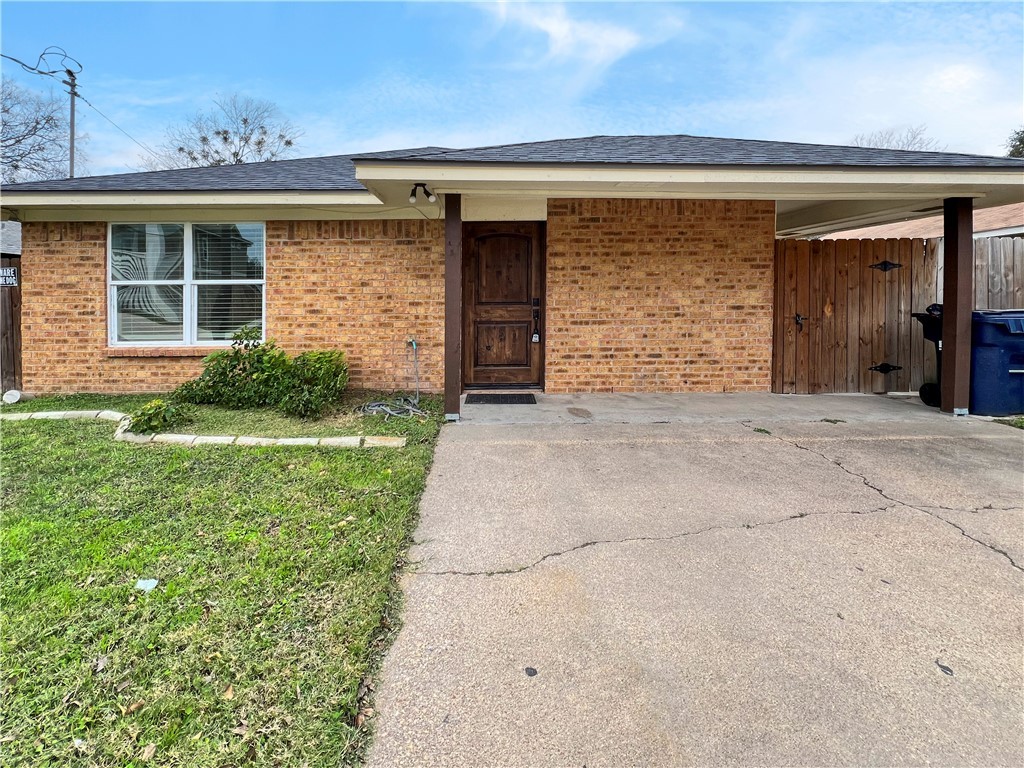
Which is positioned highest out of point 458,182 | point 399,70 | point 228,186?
point 399,70

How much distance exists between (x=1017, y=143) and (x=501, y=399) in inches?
900

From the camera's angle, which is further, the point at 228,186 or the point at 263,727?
the point at 228,186

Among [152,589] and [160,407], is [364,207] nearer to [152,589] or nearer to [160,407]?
[160,407]

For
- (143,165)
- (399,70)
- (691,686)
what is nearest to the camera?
(691,686)

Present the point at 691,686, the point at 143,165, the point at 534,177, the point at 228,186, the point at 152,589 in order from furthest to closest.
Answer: the point at 143,165, the point at 228,186, the point at 534,177, the point at 152,589, the point at 691,686

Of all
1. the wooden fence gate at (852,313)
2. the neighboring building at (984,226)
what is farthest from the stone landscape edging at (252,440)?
the neighboring building at (984,226)

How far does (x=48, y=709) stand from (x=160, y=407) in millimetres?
4023

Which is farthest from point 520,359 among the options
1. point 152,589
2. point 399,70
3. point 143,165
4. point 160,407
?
point 143,165

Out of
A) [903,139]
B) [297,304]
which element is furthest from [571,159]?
[903,139]

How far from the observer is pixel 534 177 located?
16.9 ft

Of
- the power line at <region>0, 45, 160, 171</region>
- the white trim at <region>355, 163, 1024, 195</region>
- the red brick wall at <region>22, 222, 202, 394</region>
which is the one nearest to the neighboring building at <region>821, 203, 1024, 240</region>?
the white trim at <region>355, 163, 1024, 195</region>

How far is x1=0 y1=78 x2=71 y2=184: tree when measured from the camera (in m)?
20.3

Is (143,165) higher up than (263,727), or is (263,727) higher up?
(143,165)

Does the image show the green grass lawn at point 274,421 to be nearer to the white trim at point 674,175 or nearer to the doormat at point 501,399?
the doormat at point 501,399
